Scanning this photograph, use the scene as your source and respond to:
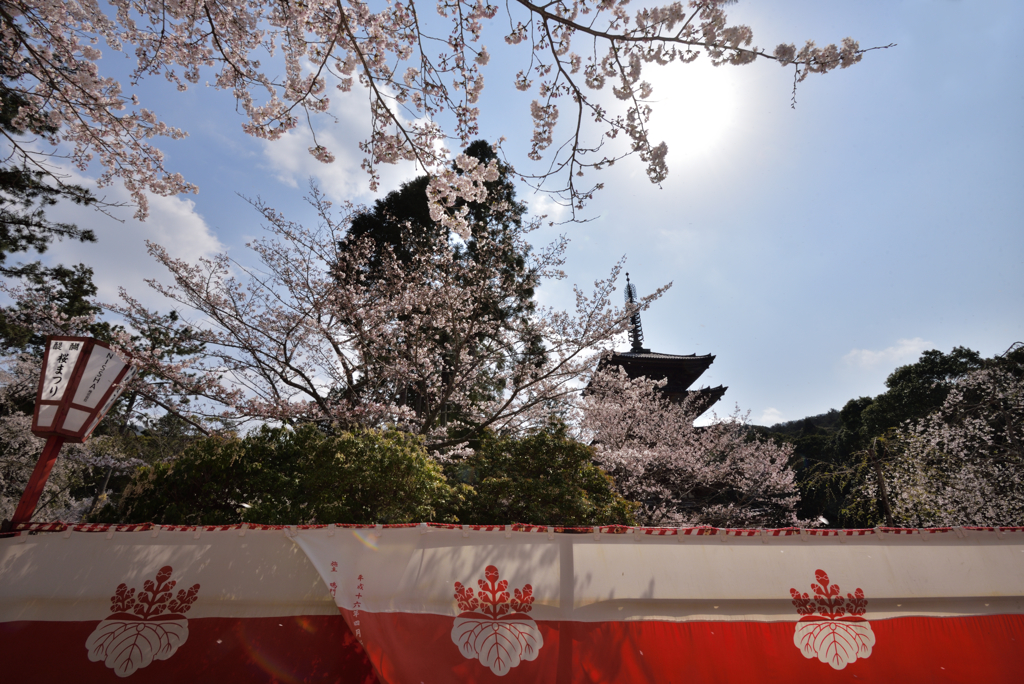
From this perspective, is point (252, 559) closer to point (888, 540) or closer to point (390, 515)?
point (390, 515)

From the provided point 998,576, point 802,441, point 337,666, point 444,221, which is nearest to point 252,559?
point 337,666

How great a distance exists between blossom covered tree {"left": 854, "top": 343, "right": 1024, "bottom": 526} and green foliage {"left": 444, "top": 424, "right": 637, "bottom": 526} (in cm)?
631

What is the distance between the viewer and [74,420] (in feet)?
8.43

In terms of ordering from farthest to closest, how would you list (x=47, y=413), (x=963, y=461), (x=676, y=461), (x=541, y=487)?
(x=676, y=461)
(x=963, y=461)
(x=541, y=487)
(x=47, y=413)

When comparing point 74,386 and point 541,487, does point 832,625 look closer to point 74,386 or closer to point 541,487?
point 541,487

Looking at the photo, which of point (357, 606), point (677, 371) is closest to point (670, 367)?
point (677, 371)

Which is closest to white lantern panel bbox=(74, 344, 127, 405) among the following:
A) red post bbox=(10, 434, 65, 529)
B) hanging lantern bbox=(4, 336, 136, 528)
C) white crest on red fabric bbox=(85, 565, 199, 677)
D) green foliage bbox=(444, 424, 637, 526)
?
hanging lantern bbox=(4, 336, 136, 528)

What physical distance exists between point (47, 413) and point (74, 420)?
0.43ft

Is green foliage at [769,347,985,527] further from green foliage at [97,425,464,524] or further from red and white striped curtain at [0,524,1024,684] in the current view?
green foliage at [97,425,464,524]

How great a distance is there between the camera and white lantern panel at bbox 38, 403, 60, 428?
8.24 feet

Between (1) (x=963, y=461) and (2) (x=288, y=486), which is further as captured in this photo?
(1) (x=963, y=461)

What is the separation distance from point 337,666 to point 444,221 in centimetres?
306

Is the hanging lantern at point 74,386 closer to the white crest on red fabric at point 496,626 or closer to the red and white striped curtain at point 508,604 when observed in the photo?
the red and white striped curtain at point 508,604

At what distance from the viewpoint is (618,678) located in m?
2.23
